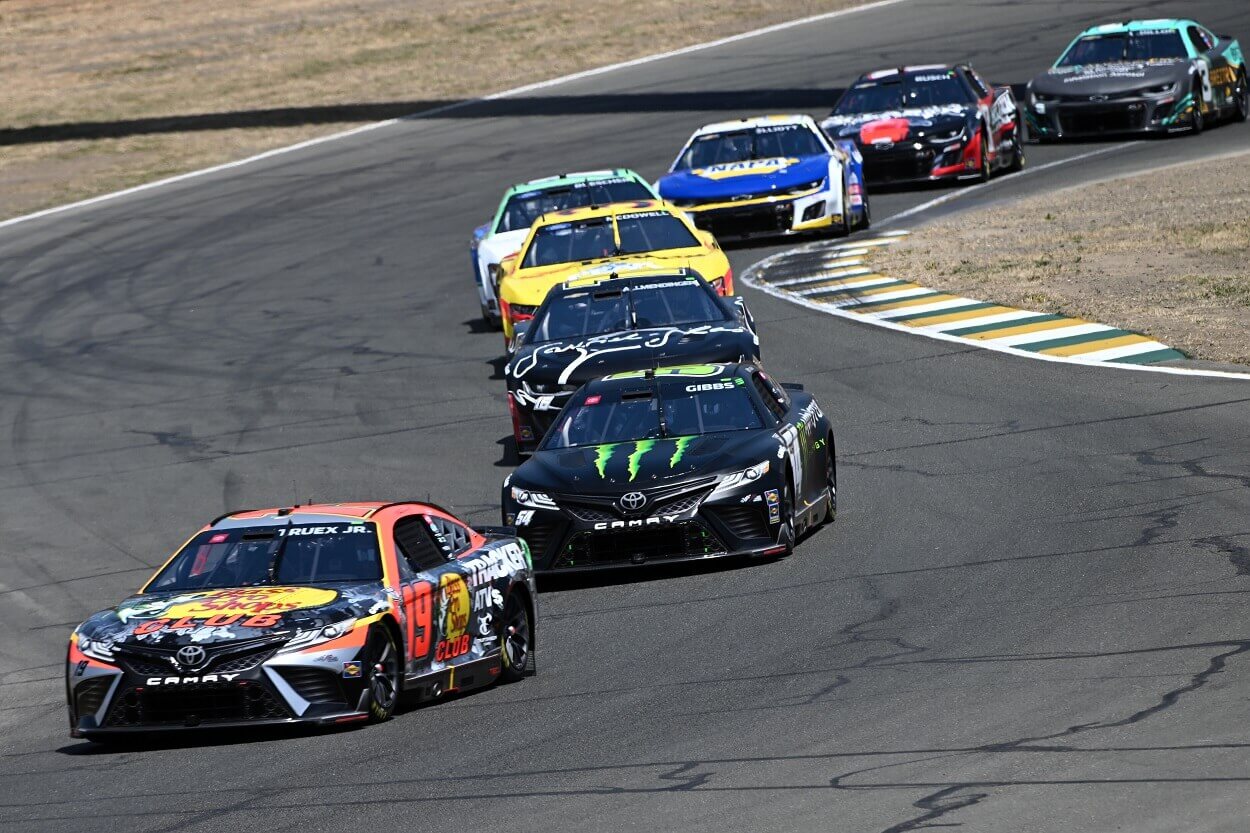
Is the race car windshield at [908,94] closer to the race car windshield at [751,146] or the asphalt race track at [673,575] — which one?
the asphalt race track at [673,575]

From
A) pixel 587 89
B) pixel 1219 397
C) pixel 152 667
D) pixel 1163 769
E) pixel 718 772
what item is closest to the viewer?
pixel 1163 769

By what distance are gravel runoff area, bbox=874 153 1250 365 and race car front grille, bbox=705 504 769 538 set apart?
23.0ft

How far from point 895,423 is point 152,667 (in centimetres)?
888

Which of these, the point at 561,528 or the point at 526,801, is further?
the point at 561,528

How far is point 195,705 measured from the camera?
1001 cm

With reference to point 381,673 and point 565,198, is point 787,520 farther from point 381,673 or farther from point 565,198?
point 565,198

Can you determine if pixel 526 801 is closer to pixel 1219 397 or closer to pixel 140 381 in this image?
pixel 1219 397

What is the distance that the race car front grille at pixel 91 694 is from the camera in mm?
10086

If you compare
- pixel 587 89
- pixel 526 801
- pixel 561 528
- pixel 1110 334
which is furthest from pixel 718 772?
pixel 587 89

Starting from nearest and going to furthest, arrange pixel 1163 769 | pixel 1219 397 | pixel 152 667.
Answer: pixel 1163 769 → pixel 152 667 → pixel 1219 397

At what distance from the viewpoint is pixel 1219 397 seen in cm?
1733

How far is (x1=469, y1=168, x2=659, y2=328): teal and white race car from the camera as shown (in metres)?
23.2
